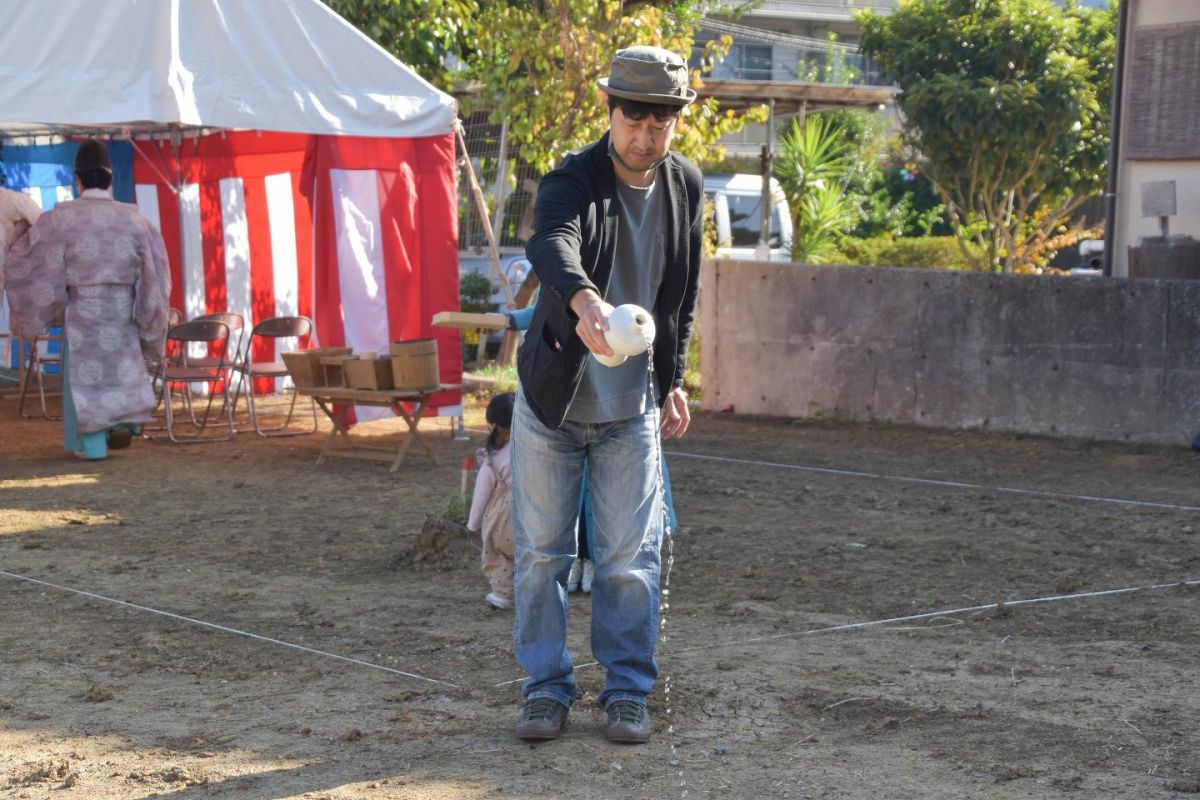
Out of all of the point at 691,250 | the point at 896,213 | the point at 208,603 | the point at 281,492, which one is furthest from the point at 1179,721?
the point at 896,213

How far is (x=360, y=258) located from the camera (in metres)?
10.2

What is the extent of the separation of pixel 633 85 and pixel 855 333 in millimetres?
7656

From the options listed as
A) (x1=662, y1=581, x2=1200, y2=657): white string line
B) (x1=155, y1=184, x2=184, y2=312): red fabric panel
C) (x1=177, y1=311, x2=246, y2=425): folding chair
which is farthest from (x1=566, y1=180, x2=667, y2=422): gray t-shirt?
(x1=155, y1=184, x2=184, y2=312): red fabric panel

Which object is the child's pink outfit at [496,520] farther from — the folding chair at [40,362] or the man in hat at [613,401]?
the folding chair at [40,362]

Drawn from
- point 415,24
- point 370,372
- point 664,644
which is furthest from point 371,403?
point 415,24

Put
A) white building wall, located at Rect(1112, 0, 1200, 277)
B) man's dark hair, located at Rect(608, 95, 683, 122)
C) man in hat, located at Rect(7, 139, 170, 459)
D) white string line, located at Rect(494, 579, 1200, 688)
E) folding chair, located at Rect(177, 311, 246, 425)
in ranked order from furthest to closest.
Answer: white building wall, located at Rect(1112, 0, 1200, 277)
folding chair, located at Rect(177, 311, 246, 425)
man in hat, located at Rect(7, 139, 170, 459)
white string line, located at Rect(494, 579, 1200, 688)
man's dark hair, located at Rect(608, 95, 683, 122)

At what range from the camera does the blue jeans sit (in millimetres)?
3928

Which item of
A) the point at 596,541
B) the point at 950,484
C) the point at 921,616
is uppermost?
the point at 596,541

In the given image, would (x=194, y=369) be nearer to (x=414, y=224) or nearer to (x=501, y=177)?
(x=414, y=224)

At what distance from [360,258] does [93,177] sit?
5.68 ft

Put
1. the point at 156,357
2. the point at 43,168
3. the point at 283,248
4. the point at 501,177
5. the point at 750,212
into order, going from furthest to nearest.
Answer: the point at 750,212, the point at 501,177, the point at 43,168, the point at 283,248, the point at 156,357

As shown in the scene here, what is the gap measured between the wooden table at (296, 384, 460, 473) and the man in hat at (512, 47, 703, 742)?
5093mm

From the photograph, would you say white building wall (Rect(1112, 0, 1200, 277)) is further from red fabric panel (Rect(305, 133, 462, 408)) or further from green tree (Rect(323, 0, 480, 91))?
green tree (Rect(323, 0, 480, 91))

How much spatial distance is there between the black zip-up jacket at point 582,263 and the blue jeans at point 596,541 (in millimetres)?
141
